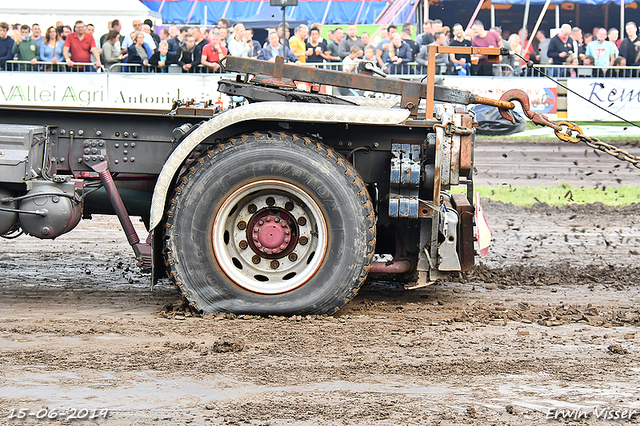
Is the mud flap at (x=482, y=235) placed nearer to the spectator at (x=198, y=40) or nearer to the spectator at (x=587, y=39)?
the spectator at (x=198, y=40)

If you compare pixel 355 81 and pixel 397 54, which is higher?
pixel 397 54

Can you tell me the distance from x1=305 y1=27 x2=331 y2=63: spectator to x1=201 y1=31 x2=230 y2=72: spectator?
1.48 m

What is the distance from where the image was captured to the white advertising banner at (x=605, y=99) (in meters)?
12.5

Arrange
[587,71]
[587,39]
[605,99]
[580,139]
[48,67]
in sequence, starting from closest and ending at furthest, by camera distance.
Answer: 1. [580,139]
2. [605,99]
3. [587,71]
4. [48,67]
5. [587,39]

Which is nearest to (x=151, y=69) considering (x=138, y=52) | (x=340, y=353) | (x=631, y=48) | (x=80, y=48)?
(x=138, y=52)

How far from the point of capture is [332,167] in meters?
4.84

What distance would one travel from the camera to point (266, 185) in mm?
4848

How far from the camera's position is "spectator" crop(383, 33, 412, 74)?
43.3 feet

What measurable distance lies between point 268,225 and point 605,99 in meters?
9.42

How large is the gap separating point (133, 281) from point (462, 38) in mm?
9259

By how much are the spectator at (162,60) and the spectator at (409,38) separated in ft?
13.3

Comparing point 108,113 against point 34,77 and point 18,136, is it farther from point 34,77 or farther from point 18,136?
Result: point 34,77

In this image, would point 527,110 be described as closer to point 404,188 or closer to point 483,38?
point 404,188

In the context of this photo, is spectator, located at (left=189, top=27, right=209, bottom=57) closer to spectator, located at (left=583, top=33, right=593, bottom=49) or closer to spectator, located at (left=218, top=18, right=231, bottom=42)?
spectator, located at (left=218, top=18, right=231, bottom=42)
